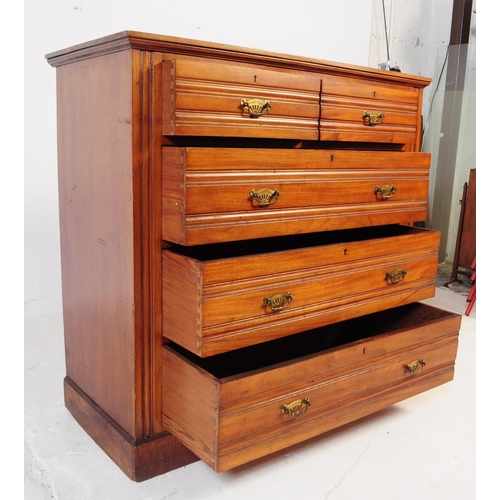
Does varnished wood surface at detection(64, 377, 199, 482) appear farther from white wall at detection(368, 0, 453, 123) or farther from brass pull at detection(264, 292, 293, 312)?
white wall at detection(368, 0, 453, 123)

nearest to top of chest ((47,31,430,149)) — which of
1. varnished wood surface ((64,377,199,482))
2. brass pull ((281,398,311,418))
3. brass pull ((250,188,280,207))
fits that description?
brass pull ((250,188,280,207))

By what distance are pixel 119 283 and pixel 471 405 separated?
4.46ft

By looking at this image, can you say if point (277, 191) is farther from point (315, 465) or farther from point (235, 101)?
point (315, 465)

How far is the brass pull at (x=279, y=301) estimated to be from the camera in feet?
5.13

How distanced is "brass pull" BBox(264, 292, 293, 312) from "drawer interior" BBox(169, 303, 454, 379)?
16.5 inches

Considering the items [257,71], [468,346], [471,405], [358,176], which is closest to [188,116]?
[257,71]

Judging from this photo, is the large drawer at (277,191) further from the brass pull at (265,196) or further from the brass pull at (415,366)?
the brass pull at (415,366)

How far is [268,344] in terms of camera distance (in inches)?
83.6

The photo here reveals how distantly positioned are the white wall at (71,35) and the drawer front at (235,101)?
161cm

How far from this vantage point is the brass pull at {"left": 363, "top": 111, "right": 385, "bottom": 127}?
1.87 m

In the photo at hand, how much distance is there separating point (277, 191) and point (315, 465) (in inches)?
31.7

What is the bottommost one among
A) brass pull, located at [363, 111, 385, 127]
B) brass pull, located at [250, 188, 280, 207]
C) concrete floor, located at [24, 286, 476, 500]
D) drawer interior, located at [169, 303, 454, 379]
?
concrete floor, located at [24, 286, 476, 500]

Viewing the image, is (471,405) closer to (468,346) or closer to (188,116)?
(468,346)

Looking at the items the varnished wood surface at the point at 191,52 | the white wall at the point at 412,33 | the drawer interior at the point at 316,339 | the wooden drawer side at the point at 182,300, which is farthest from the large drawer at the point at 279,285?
the white wall at the point at 412,33
